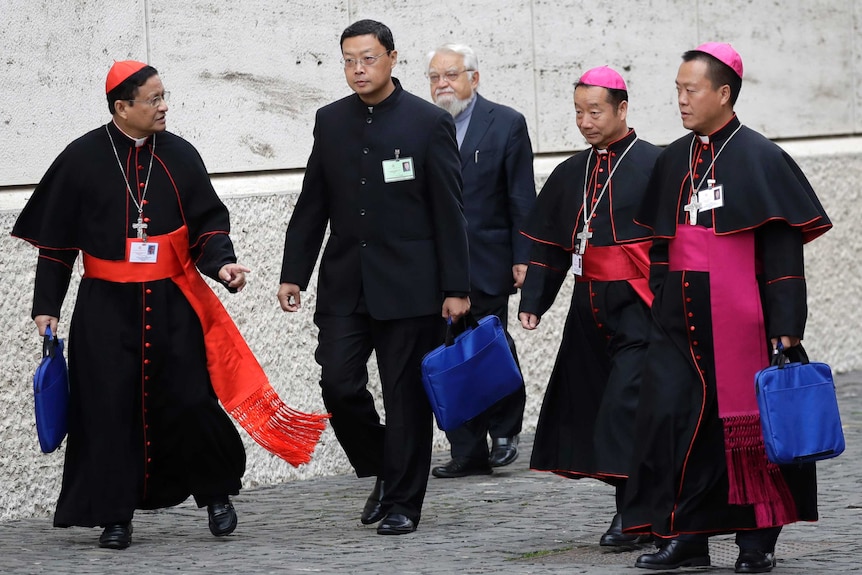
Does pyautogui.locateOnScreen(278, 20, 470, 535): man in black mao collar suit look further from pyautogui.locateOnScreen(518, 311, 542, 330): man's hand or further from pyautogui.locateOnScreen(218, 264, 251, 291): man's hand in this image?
→ pyautogui.locateOnScreen(218, 264, 251, 291): man's hand

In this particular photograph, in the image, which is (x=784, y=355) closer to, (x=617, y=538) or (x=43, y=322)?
(x=617, y=538)

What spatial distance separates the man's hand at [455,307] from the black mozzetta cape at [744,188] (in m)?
1.09

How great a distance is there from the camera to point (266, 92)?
9.30 m

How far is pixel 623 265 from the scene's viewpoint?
23.7 ft

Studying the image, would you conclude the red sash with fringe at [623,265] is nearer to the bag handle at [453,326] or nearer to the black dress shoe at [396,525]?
the bag handle at [453,326]

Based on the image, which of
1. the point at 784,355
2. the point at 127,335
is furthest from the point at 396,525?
the point at 784,355

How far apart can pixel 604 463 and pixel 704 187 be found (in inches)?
47.2

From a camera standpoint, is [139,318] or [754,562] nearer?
[754,562]

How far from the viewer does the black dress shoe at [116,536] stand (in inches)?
287

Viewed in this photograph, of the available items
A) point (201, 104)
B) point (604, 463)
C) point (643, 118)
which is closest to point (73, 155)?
point (201, 104)

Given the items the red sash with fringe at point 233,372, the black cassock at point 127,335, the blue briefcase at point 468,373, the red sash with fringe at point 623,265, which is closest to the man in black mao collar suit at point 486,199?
the blue briefcase at point 468,373

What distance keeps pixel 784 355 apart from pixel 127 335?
102 inches

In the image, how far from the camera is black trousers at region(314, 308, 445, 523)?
7.43m

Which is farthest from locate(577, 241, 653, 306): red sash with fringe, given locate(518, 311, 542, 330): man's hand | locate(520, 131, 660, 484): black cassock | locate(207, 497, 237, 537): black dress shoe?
locate(207, 497, 237, 537): black dress shoe
